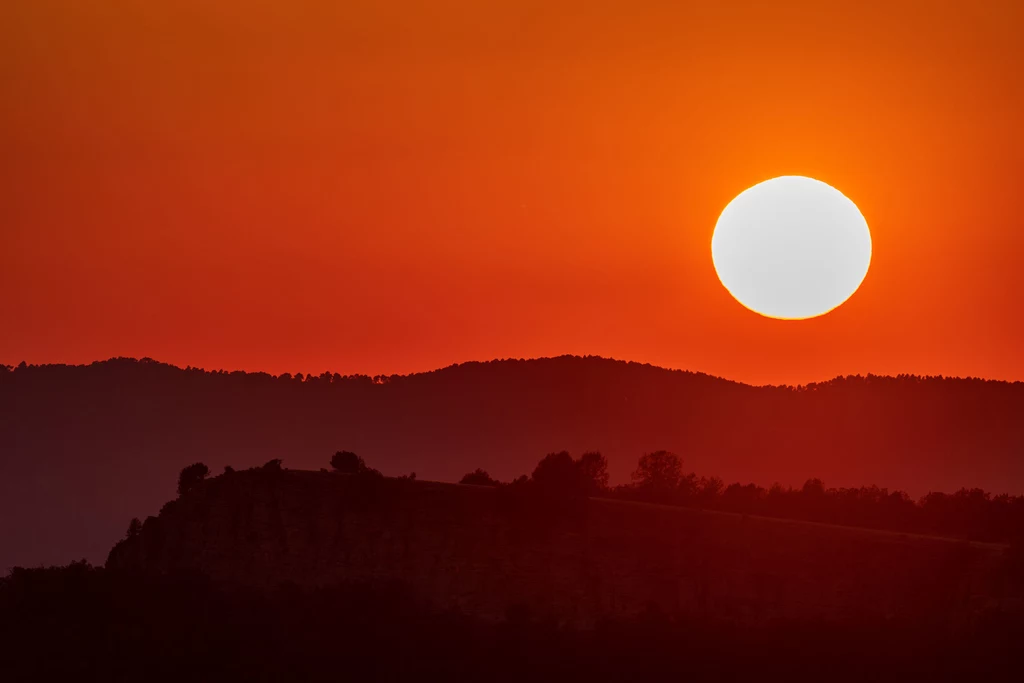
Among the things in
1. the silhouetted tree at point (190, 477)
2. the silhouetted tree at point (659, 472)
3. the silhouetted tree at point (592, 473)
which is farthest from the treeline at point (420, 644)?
the silhouetted tree at point (659, 472)

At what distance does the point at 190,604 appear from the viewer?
87875 millimetres

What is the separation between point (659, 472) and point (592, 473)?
44.5ft

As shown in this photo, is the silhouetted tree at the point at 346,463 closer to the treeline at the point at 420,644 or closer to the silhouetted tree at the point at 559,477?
the treeline at the point at 420,644

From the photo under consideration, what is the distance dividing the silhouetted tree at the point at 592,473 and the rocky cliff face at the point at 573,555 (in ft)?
23.5

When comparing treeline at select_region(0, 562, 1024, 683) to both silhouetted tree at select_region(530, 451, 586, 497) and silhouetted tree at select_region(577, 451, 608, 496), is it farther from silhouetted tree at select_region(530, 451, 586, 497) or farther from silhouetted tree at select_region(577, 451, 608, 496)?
silhouetted tree at select_region(577, 451, 608, 496)

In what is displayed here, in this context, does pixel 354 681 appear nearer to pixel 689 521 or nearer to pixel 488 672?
pixel 488 672

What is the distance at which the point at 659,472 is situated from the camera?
114438 millimetres

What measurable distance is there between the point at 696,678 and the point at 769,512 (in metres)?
27.0

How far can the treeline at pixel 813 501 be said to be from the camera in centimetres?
9300

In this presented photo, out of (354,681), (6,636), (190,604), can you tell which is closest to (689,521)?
(354,681)

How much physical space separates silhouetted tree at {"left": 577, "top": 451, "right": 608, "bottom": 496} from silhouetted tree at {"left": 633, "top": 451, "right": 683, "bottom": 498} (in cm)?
446

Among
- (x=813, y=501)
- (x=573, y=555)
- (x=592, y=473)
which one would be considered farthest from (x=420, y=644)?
(x=813, y=501)

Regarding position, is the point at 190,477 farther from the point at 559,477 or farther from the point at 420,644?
the point at 420,644

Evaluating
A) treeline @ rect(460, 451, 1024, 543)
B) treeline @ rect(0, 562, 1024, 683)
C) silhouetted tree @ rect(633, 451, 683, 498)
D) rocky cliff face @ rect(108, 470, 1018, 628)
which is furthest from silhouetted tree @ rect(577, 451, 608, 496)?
treeline @ rect(0, 562, 1024, 683)
